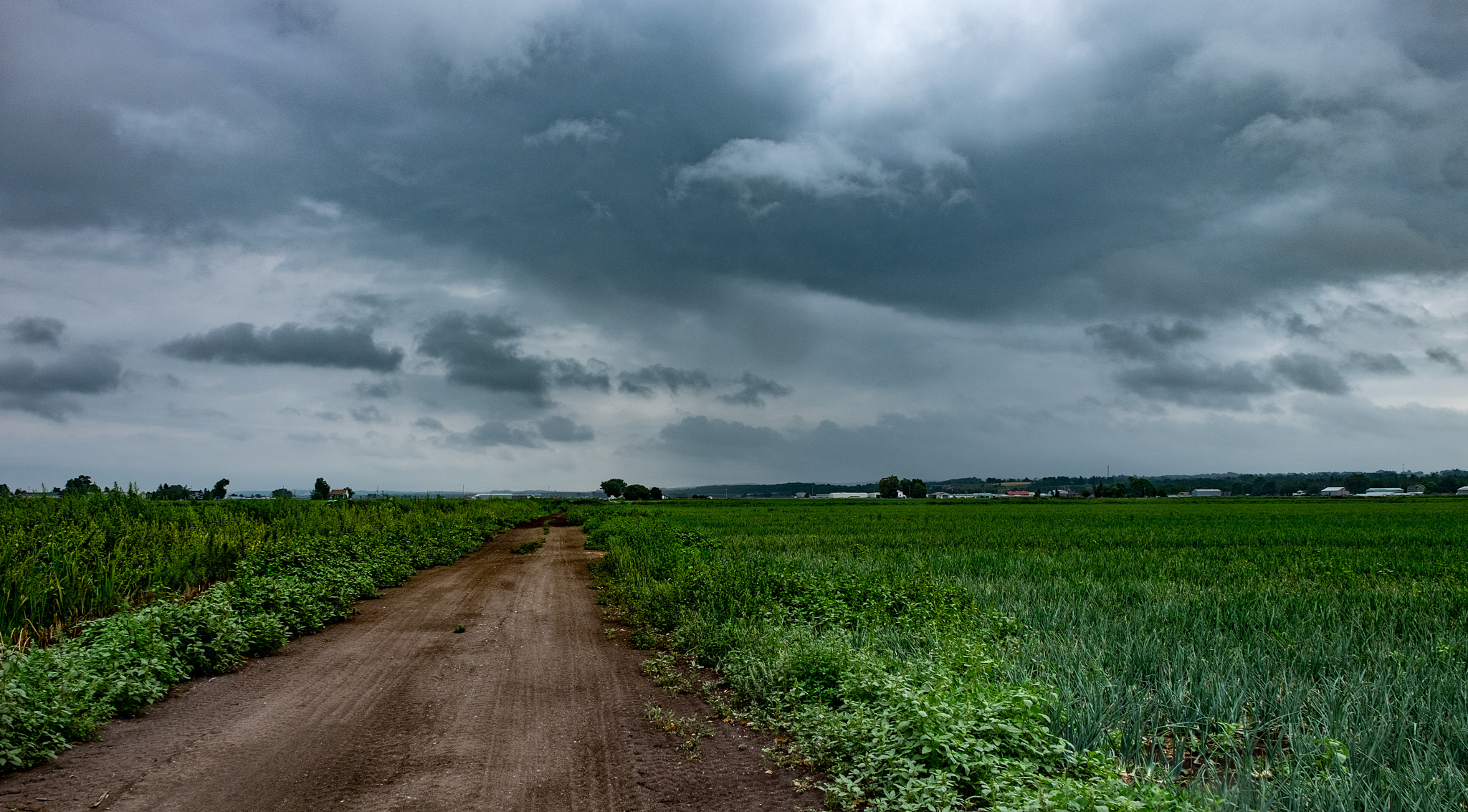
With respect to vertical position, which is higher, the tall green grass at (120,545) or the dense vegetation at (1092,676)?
the tall green grass at (120,545)

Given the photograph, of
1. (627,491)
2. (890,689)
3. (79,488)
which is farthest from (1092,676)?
(627,491)

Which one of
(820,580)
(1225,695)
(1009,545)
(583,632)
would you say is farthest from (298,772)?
(1009,545)

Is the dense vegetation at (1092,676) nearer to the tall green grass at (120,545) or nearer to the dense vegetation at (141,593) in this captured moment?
the dense vegetation at (141,593)

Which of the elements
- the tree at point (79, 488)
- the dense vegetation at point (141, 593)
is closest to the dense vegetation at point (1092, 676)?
the dense vegetation at point (141, 593)

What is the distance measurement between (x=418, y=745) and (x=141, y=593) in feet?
28.5

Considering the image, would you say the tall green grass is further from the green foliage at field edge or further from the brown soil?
the green foliage at field edge

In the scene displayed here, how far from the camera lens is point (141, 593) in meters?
11.6

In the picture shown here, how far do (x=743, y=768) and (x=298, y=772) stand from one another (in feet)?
12.2

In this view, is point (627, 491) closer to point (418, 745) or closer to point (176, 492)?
point (176, 492)

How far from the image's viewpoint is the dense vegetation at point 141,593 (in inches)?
256

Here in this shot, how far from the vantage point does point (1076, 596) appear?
12.2 meters

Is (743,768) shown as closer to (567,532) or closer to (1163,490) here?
(567,532)

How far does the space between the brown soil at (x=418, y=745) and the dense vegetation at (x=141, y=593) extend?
1.08 feet

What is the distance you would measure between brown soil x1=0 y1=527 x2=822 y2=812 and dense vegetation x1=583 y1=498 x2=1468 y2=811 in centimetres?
96
